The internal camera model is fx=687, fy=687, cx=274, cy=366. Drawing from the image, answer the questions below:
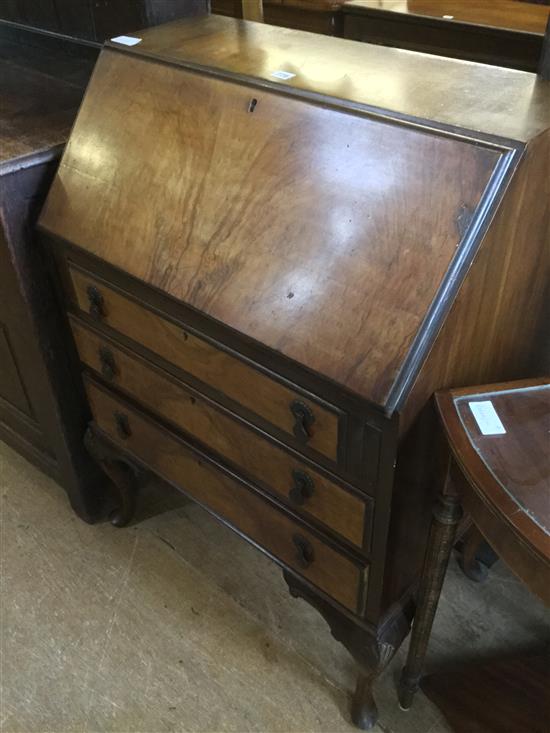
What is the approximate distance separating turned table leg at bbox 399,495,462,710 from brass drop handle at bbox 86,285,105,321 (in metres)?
0.66

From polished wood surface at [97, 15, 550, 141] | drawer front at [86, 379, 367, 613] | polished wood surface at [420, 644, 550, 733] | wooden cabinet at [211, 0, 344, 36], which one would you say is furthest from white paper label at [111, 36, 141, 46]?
wooden cabinet at [211, 0, 344, 36]

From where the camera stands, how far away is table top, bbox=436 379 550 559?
78 cm

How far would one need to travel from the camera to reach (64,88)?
4.91ft

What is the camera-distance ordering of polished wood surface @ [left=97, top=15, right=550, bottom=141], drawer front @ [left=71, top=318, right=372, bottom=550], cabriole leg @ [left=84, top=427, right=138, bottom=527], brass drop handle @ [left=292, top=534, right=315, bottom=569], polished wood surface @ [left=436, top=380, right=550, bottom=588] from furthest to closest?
1. cabriole leg @ [left=84, top=427, right=138, bottom=527]
2. brass drop handle @ [left=292, top=534, right=315, bottom=569]
3. drawer front @ [left=71, top=318, right=372, bottom=550]
4. polished wood surface @ [left=97, top=15, right=550, bottom=141]
5. polished wood surface @ [left=436, top=380, right=550, bottom=588]

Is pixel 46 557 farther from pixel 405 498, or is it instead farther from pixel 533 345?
pixel 533 345

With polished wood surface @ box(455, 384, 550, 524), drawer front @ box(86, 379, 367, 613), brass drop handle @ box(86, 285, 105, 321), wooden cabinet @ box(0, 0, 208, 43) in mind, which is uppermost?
wooden cabinet @ box(0, 0, 208, 43)

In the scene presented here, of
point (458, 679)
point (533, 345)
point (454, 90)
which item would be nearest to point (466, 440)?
point (533, 345)

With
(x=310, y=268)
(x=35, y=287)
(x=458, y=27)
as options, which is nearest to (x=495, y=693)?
(x=310, y=268)

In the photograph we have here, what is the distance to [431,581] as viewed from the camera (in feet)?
3.58

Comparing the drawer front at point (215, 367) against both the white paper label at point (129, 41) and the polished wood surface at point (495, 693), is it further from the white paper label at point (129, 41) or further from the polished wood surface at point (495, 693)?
the polished wood surface at point (495, 693)

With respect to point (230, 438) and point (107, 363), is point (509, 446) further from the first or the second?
point (107, 363)

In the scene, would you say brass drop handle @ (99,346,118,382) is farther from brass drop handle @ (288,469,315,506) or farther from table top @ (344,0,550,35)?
table top @ (344,0,550,35)

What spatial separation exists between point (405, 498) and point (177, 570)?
848mm

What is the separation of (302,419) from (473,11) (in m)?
2.05
